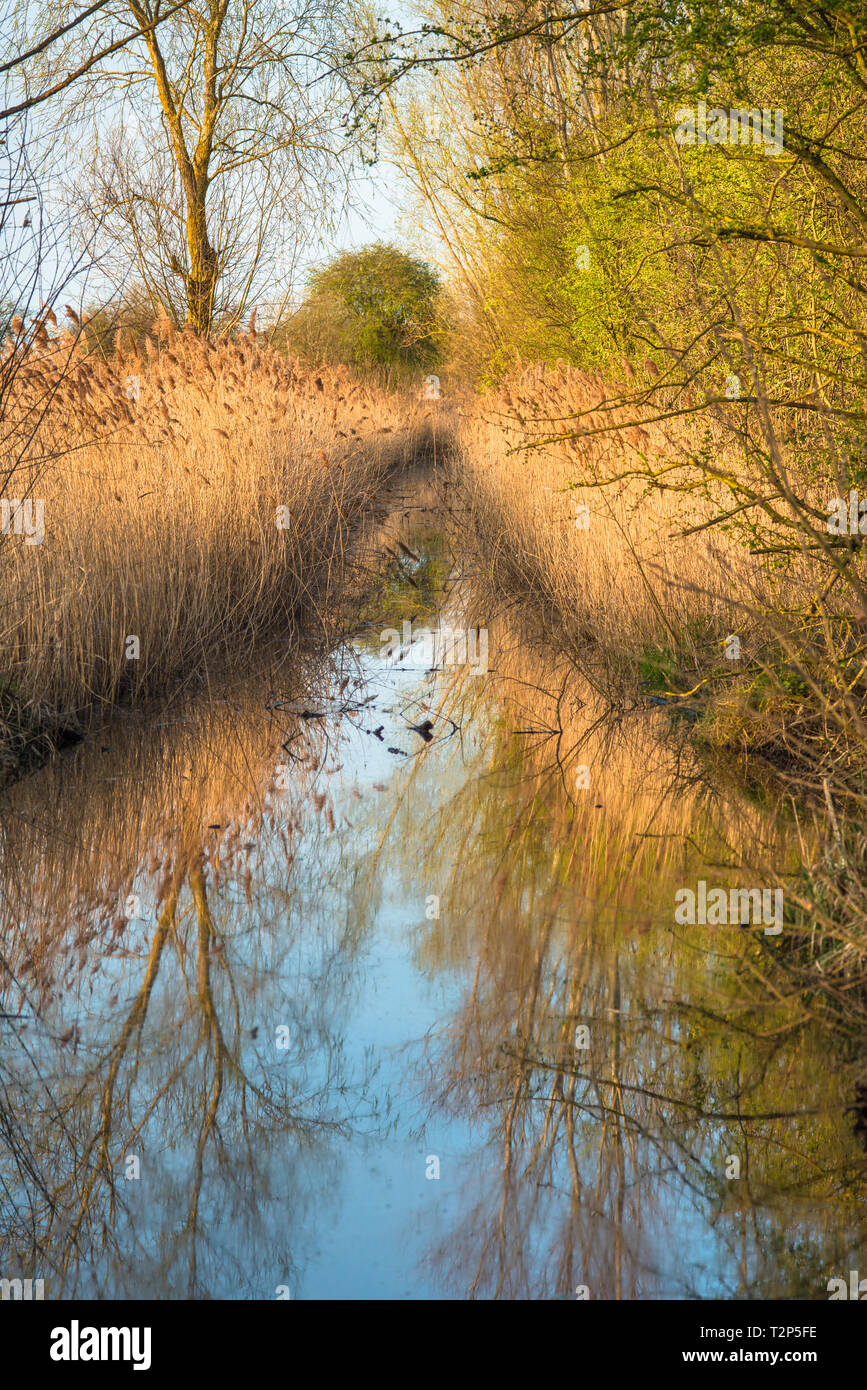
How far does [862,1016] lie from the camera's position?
2709mm

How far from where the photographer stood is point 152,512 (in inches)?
240

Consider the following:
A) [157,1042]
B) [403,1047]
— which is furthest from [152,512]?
[403,1047]

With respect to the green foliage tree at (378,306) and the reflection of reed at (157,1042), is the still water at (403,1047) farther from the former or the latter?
the green foliage tree at (378,306)

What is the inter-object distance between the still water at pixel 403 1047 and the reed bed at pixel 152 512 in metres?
0.75

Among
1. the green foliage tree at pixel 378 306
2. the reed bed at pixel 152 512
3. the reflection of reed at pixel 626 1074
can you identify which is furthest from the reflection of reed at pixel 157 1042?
the green foliage tree at pixel 378 306

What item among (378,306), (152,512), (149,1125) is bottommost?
(149,1125)

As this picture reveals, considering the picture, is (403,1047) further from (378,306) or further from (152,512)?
(378,306)

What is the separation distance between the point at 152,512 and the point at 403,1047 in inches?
162

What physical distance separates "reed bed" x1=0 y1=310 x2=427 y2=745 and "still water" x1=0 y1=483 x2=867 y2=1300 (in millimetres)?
750

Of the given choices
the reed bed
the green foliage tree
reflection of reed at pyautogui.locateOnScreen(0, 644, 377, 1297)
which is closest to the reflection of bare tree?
reflection of reed at pyautogui.locateOnScreen(0, 644, 377, 1297)

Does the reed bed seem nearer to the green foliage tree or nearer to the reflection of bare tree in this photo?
the reflection of bare tree

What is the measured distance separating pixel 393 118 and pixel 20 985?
1824 centimetres
